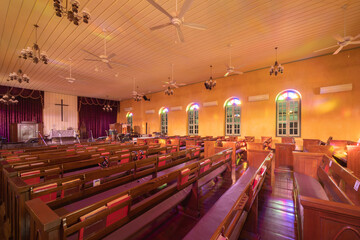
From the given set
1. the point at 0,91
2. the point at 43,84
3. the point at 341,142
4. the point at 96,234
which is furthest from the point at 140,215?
the point at 0,91

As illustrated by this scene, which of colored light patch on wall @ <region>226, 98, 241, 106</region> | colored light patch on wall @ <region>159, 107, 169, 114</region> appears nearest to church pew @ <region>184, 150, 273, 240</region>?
colored light patch on wall @ <region>226, 98, 241, 106</region>

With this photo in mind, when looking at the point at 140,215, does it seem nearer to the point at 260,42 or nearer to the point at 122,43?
the point at 122,43

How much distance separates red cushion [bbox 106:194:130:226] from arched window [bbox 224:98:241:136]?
8.44 m

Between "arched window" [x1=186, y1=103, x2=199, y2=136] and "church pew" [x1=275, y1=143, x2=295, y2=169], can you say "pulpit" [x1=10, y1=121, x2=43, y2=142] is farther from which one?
"church pew" [x1=275, y1=143, x2=295, y2=169]

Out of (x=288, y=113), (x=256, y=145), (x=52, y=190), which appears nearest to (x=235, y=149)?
(x=256, y=145)

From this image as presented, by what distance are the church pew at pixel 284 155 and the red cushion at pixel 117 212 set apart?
4820mm

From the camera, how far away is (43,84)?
1002 cm

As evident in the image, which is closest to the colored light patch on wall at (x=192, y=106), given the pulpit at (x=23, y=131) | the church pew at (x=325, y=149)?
the church pew at (x=325, y=149)

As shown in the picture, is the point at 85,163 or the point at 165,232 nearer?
the point at 165,232

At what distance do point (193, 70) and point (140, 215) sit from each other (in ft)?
24.5

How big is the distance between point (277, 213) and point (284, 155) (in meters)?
2.97

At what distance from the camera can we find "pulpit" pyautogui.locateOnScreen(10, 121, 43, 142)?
9.68 metres

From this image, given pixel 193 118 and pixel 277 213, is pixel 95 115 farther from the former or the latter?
pixel 277 213

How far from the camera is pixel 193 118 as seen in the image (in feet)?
35.7
